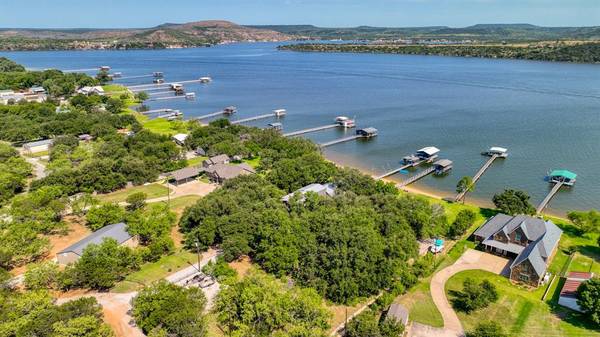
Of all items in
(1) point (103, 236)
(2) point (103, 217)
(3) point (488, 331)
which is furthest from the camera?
(2) point (103, 217)

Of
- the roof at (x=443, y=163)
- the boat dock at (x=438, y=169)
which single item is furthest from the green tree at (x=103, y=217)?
the roof at (x=443, y=163)

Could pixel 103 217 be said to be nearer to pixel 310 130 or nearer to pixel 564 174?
pixel 310 130

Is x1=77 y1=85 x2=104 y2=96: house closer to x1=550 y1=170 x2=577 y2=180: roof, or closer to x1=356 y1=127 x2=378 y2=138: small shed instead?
x1=356 y1=127 x2=378 y2=138: small shed

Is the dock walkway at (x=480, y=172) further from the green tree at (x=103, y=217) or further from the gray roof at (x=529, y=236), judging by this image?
the green tree at (x=103, y=217)

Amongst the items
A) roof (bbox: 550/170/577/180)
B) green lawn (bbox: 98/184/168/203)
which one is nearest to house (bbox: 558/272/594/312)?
roof (bbox: 550/170/577/180)

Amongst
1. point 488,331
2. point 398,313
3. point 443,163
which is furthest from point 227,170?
point 488,331

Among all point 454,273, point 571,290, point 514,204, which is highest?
point 514,204

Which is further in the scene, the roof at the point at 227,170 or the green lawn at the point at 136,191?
the roof at the point at 227,170
